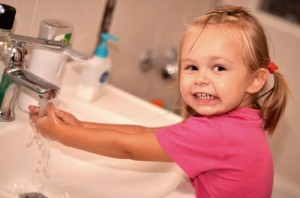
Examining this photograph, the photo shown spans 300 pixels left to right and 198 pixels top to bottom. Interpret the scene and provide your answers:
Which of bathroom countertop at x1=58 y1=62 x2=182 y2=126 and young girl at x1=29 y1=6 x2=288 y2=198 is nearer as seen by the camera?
young girl at x1=29 y1=6 x2=288 y2=198

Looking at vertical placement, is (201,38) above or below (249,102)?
above

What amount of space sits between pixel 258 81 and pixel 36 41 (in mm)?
433

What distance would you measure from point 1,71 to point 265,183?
0.54 metres

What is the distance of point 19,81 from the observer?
0.83 meters

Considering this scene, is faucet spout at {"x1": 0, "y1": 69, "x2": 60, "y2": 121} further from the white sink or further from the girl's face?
the girl's face

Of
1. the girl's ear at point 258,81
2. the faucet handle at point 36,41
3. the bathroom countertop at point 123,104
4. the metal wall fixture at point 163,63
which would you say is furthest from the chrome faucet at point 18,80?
the metal wall fixture at point 163,63

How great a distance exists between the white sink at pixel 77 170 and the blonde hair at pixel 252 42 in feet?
0.80

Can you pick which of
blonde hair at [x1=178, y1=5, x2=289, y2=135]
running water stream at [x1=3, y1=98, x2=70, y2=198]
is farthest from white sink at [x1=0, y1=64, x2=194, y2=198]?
blonde hair at [x1=178, y1=5, x2=289, y2=135]

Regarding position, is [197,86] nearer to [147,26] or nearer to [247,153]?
[247,153]

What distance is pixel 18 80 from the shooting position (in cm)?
83

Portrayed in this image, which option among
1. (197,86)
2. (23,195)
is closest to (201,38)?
(197,86)

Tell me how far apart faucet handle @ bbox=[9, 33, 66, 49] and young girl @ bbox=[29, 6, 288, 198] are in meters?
0.15

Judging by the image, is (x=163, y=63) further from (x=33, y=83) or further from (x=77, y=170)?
(x=33, y=83)

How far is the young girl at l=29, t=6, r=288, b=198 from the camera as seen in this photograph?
0.78m
